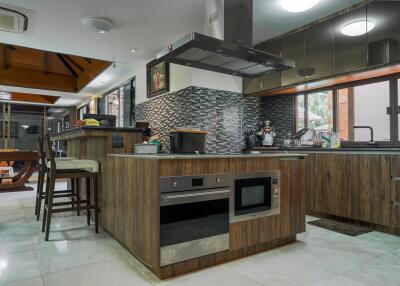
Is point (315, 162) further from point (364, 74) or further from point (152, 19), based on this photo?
point (152, 19)

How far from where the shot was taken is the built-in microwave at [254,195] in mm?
2209

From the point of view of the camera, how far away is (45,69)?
6.81 meters

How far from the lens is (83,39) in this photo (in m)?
4.18

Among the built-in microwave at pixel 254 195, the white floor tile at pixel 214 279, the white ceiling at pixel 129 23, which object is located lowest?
the white floor tile at pixel 214 279

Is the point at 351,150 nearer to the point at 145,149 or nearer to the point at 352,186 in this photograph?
the point at 352,186

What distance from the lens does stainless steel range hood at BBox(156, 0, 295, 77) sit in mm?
2475

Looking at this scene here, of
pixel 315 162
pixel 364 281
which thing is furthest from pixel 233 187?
pixel 315 162

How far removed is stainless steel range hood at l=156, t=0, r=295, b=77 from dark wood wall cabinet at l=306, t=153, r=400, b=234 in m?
1.32

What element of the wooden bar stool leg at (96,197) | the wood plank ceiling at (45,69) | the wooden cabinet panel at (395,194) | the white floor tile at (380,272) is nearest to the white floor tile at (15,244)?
the wooden bar stool leg at (96,197)

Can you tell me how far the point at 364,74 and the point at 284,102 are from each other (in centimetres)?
154

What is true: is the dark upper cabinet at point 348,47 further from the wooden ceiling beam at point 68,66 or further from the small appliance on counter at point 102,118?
the wooden ceiling beam at point 68,66

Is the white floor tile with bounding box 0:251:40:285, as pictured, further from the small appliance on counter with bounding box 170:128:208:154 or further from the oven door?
the small appliance on counter with bounding box 170:128:208:154

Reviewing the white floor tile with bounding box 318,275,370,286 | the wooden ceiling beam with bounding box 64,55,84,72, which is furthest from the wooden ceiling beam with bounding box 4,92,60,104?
the white floor tile with bounding box 318,275,370,286

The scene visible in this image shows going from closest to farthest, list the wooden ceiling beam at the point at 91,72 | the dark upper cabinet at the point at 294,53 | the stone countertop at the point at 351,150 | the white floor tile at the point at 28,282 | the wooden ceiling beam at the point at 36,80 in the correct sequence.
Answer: the white floor tile at the point at 28,282 → the stone countertop at the point at 351,150 → the dark upper cabinet at the point at 294,53 → the wooden ceiling beam at the point at 91,72 → the wooden ceiling beam at the point at 36,80
